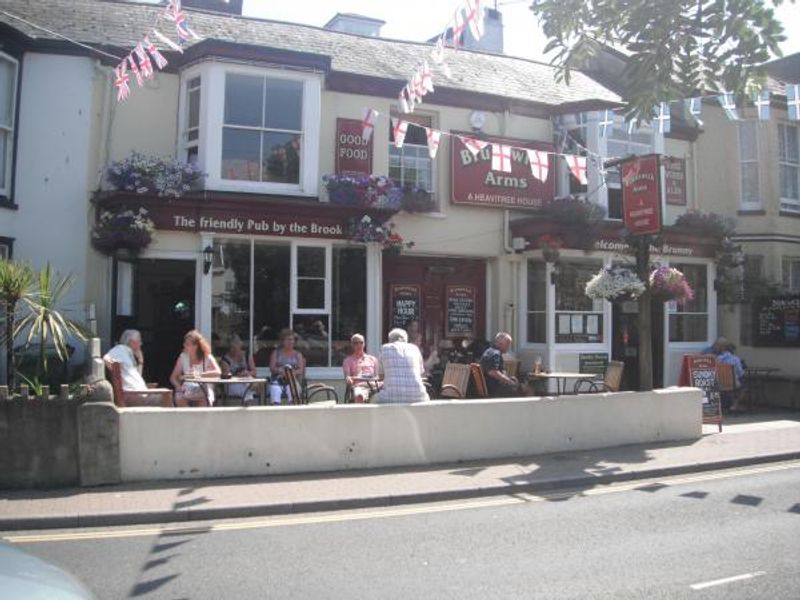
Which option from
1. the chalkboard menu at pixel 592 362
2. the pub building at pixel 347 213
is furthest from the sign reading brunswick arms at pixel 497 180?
the chalkboard menu at pixel 592 362

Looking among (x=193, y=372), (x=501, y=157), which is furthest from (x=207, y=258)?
(x=501, y=157)

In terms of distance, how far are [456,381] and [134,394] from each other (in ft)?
15.2

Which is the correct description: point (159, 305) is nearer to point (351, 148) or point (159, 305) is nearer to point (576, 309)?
point (351, 148)

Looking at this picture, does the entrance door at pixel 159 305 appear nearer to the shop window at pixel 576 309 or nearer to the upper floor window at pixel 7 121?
the upper floor window at pixel 7 121

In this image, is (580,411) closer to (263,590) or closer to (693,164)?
(263,590)

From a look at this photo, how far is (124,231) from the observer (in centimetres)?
1134

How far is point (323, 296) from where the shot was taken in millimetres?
12906

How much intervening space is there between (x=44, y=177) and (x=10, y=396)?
5.72 meters

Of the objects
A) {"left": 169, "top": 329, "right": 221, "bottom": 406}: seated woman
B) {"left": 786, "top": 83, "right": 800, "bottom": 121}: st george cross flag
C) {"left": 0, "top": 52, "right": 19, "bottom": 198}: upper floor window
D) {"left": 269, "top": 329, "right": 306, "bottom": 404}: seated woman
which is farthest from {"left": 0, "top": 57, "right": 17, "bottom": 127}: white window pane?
{"left": 786, "top": 83, "right": 800, "bottom": 121}: st george cross flag

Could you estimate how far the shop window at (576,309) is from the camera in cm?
1452

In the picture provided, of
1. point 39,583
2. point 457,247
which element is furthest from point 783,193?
point 39,583

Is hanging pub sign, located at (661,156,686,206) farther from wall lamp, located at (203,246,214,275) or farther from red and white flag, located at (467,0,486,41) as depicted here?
wall lamp, located at (203,246,214,275)

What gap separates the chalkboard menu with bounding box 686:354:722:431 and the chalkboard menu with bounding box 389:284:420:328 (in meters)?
4.99

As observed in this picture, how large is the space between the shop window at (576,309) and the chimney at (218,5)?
10.3 meters
